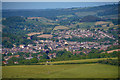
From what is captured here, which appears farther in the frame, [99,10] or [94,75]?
[99,10]

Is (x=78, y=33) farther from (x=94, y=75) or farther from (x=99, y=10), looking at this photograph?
(x=94, y=75)

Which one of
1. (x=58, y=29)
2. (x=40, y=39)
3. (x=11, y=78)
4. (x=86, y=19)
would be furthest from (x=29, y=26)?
(x=11, y=78)

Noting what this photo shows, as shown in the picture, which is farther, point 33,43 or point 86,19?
point 86,19

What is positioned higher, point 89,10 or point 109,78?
point 89,10

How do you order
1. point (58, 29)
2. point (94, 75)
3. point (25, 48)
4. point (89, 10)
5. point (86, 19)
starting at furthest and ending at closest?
point (89, 10), point (86, 19), point (58, 29), point (25, 48), point (94, 75)

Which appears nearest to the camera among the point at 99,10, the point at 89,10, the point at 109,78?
the point at 109,78

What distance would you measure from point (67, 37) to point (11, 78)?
2768 centimetres

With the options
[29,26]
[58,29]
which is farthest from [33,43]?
[29,26]

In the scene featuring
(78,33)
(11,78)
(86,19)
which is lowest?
(11,78)

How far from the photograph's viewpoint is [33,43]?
3472 cm

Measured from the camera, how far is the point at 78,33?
42.1 meters

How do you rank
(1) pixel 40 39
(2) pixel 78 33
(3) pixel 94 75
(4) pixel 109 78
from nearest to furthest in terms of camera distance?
(4) pixel 109 78 → (3) pixel 94 75 → (1) pixel 40 39 → (2) pixel 78 33

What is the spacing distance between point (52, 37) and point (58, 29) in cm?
853

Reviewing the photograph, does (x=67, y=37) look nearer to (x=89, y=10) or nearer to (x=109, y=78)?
(x=109, y=78)
